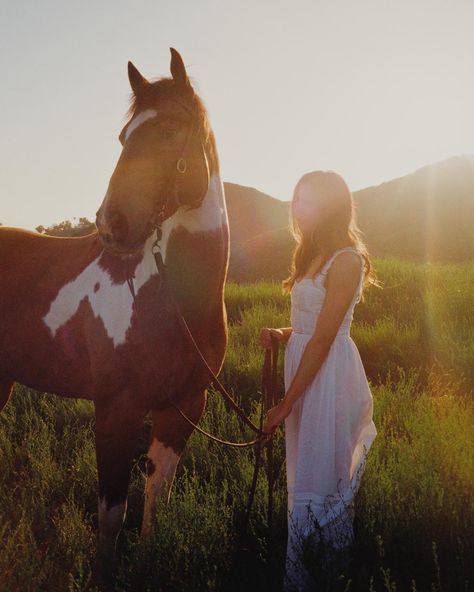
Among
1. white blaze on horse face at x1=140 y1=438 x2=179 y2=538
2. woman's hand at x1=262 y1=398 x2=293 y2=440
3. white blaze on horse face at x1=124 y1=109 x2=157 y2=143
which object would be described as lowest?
white blaze on horse face at x1=140 y1=438 x2=179 y2=538

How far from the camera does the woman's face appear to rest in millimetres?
2357

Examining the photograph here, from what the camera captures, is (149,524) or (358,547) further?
(149,524)

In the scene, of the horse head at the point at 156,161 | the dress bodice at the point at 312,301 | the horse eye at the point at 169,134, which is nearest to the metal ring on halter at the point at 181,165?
the horse head at the point at 156,161

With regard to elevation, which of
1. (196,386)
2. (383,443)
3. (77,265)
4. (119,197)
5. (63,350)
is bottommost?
(383,443)

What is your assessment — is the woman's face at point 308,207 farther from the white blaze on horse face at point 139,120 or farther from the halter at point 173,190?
the white blaze on horse face at point 139,120

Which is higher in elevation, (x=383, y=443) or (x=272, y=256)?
(x=272, y=256)

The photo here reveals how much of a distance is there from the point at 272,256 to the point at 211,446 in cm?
1260

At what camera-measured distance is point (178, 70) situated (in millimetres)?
2338

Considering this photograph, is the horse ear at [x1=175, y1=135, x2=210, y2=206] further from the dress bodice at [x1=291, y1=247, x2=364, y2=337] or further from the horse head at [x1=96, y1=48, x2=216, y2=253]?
the dress bodice at [x1=291, y1=247, x2=364, y2=337]

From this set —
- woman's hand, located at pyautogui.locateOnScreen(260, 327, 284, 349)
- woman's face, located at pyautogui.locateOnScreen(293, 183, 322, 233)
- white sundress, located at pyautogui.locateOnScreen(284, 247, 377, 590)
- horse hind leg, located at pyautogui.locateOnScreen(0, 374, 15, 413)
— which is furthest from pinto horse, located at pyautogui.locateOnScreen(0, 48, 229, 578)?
horse hind leg, located at pyautogui.locateOnScreen(0, 374, 15, 413)

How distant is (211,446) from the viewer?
12.5ft

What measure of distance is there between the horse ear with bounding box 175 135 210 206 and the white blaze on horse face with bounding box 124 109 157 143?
220mm

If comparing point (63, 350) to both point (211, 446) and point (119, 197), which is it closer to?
point (119, 197)

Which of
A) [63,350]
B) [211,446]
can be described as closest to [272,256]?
[211,446]
